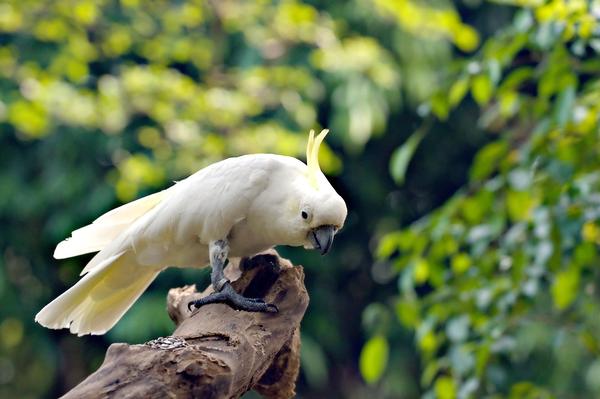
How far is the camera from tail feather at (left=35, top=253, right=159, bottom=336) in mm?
2109

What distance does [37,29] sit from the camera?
448 cm

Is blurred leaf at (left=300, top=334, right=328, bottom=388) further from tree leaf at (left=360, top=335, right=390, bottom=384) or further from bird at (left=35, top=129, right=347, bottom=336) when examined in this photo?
bird at (left=35, top=129, right=347, bottom=336)

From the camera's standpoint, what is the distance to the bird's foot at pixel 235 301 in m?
1.90

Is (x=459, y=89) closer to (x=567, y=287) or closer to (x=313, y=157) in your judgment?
(x=313, y=157)

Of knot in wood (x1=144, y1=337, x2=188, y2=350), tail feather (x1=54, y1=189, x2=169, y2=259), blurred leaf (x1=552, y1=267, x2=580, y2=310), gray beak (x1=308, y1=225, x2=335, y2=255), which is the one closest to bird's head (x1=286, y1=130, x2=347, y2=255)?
gray beak (x1=308, y1=225, x2=335, y2=255)

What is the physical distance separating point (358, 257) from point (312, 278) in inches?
30.9

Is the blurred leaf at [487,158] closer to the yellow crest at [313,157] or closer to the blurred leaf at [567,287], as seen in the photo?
the blurred leaf at [567,287]

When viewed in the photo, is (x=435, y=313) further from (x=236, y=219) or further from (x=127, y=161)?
(x=127, y=161)

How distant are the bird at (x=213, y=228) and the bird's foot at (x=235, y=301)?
2cm

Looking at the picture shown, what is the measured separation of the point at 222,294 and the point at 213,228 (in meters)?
0.21

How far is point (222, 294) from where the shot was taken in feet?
6.41

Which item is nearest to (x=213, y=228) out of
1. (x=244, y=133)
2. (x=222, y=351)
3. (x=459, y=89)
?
(x=222, y=351)

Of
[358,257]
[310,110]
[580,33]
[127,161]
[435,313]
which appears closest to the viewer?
[580,33]

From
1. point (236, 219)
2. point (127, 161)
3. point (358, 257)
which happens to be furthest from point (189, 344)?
point (358, 257)
